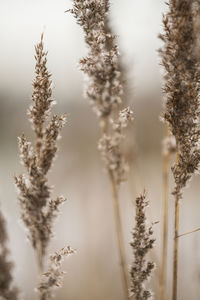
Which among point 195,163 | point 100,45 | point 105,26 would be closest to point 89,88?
point 100,45

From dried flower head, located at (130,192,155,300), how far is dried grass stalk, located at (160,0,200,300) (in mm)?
137

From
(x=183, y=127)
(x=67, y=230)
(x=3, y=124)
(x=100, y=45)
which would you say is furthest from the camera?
(x=67, y=230)

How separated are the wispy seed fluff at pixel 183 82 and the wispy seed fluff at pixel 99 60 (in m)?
0.21

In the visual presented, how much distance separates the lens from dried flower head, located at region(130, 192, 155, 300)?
1.30 m

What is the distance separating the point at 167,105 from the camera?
1.39 metres

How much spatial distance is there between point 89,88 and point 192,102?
40 centimetres

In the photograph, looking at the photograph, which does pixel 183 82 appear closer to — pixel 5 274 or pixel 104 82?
pixel 104 82

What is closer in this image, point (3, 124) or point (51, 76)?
point (51, 76)

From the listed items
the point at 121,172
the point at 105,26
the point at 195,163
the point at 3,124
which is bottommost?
the point at 121,172

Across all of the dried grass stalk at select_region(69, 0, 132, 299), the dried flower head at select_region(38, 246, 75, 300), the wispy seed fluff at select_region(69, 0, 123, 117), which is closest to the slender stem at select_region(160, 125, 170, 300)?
the dried grass stalk at select_region(69, 0, 132, 299)

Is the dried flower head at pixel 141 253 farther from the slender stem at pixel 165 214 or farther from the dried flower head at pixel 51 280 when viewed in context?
the dried flower head at pixel 51 280

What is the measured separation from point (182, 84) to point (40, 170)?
62 cm

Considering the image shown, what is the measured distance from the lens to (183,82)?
1334mm

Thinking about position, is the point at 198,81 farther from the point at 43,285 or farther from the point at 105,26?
the point at 43,285
